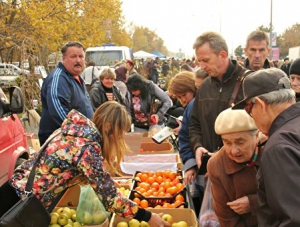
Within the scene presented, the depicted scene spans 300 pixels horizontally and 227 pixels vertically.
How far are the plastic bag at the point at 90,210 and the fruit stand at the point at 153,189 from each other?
0.07 metres

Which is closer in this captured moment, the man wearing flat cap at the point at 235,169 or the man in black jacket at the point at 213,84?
the man wearing flat cap at the point at 235,169

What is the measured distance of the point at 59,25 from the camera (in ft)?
41.9

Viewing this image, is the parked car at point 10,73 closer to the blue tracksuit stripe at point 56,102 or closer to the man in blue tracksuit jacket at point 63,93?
the man in blue tracksuit jacket at point 63,93

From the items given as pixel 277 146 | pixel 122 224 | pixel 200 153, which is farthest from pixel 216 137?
pixel 277 146

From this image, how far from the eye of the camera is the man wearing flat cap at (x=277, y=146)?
143 cm

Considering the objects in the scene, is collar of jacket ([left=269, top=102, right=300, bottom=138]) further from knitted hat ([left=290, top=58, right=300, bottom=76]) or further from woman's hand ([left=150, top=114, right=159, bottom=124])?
woman's hand ([left=150, top=114, right=159, bottom=124])

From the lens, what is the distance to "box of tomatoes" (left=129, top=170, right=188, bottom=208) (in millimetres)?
3678

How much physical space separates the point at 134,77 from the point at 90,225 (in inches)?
135

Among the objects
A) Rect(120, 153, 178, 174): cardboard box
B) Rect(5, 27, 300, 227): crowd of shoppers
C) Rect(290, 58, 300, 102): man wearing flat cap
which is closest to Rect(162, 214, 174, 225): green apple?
Rect(5, 27, 300, 227): crowd of shoppers

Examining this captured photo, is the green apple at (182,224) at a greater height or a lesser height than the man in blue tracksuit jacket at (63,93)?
lesser

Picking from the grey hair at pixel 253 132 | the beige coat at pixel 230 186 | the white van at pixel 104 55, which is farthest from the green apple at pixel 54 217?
the white van at pixel 104 55

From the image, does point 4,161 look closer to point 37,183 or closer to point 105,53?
point 37,183

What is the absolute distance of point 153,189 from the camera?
4027 millimetres

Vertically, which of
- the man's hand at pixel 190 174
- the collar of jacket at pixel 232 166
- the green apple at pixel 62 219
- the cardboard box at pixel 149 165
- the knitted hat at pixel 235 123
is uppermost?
the knitted hat at pixel 235 123
